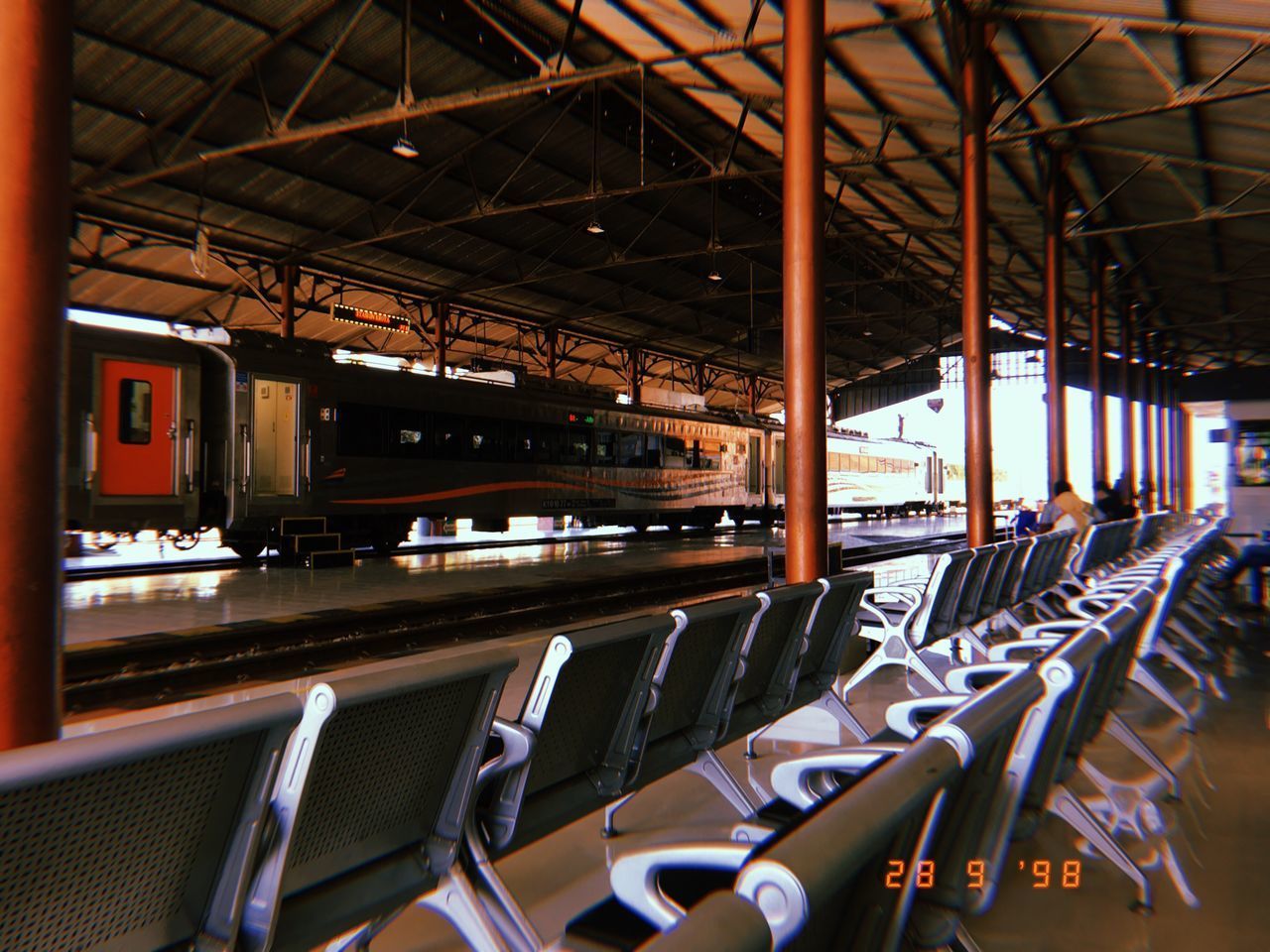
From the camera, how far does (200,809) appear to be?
1.60 meters

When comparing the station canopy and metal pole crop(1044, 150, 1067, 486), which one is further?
metal pole crop(1044, 150, 1067, 486)

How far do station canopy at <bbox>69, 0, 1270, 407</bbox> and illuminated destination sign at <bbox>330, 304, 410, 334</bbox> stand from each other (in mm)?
1591

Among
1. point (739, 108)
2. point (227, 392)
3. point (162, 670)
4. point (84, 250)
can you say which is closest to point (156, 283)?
point (84, 250)

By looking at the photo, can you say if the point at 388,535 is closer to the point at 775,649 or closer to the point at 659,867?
the point at 775,649

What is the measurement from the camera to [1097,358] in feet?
65.5

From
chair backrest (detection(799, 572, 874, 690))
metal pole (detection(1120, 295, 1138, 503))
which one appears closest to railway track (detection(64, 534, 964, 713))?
chair backrest (detection(799, 572, 874, 690))

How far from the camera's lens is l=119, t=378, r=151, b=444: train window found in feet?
34.7

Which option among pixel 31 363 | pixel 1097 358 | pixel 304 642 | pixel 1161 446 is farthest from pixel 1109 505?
pixel 1161 446

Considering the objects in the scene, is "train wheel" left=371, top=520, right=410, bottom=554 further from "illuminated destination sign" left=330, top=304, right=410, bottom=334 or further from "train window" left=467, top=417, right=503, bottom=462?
"illuminated destination sign" left=330, top=304, right=410, bottom=334

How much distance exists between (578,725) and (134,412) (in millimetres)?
10148

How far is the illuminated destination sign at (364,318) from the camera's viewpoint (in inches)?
A: 698

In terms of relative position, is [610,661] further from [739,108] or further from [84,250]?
[84,250]

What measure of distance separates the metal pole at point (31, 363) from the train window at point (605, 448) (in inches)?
637

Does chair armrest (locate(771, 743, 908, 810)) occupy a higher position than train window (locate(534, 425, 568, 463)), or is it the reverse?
train window (locate(534, 425, 568, 463))
